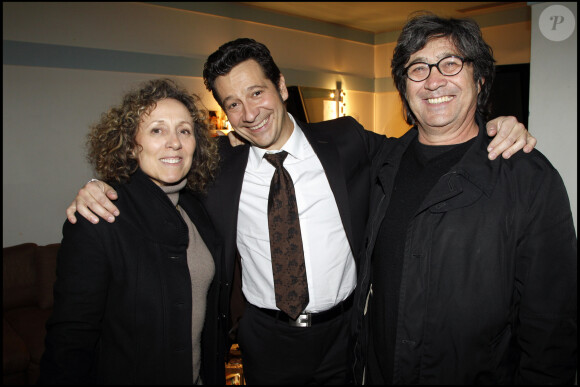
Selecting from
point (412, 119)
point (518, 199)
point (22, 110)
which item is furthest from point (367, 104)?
point (518, 199)

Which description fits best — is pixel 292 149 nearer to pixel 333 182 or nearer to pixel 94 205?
pixel 333 182

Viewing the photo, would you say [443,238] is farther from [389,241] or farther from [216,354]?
[216,354]

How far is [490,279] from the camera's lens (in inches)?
53.7

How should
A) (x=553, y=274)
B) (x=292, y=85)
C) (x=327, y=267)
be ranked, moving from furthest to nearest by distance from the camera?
(x=292, y=85) → (x=327, y=267) → (x=553, y=274)

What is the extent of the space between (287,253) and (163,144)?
0.77 metres

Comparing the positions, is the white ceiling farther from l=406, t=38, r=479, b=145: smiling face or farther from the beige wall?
l=406, t=38, r=479, b=145: smiling face

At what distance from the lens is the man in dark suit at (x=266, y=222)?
192cm

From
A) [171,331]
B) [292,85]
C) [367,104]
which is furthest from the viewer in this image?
[367,104]

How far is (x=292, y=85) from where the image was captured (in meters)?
7.14

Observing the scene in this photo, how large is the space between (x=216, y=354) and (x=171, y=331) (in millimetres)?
379

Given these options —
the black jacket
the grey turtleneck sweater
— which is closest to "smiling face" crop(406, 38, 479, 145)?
the black jacket

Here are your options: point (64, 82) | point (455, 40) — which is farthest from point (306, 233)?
point (64, 82)

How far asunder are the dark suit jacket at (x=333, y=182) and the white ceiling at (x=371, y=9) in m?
5.00

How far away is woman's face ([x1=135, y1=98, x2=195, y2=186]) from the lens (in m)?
1.63
